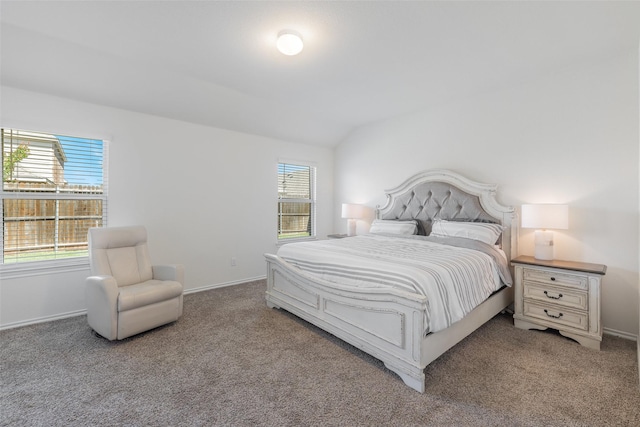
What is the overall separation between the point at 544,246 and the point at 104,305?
408 cm

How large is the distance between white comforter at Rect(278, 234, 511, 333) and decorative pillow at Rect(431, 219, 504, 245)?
0.19 m

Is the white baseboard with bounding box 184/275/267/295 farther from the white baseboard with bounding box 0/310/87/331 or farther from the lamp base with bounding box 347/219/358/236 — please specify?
the lamp base with bounding box 347/219/358/236

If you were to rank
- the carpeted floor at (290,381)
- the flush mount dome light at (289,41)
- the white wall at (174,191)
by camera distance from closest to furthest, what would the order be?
the carpeted floor at (290,381) → the flush mount dome light at (289,41) → the white wall at (174,191)

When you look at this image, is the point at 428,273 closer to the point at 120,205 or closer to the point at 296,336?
the point at 296,336

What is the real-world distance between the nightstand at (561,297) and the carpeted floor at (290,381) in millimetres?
119

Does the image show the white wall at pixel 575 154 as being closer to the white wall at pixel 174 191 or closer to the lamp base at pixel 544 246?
the lamp base at pixel 544 246

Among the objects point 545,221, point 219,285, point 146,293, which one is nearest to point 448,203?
point 545,221

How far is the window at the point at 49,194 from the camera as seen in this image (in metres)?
2.83

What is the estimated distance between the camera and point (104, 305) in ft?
7.93

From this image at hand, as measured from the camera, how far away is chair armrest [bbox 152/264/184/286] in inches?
117

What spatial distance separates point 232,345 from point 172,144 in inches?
106

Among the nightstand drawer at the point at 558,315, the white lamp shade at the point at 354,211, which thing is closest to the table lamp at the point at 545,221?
the nightstand drawer at the point at 558,315

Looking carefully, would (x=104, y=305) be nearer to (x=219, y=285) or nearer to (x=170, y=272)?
(x=170, y=272)

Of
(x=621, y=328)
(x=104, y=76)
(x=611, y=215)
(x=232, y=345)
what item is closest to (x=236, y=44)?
(x=104, y=76)
